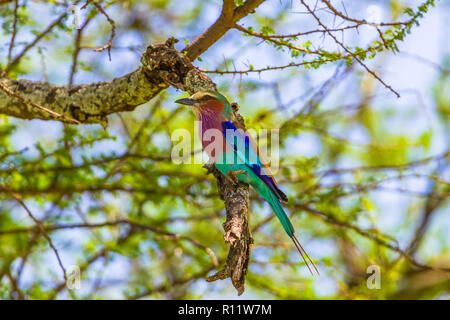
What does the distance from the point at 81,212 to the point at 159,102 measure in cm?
151

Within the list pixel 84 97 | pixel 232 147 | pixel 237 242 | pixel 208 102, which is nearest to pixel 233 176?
pixel 232 147

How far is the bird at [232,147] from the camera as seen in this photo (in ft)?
10.4

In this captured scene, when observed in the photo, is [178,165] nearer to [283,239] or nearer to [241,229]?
[283,239]

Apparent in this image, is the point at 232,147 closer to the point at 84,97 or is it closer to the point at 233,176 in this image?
the point at 233,176

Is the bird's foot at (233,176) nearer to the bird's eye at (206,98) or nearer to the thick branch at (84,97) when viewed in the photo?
the bird's eye at (206,98)

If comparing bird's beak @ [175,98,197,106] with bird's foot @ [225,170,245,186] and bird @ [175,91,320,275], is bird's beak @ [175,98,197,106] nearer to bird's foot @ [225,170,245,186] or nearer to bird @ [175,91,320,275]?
bird @ [175,91,320,275]

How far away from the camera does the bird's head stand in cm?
309

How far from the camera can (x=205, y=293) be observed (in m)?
4.82

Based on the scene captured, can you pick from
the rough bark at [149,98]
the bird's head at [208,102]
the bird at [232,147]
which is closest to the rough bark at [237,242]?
the rough bark at [149,98]

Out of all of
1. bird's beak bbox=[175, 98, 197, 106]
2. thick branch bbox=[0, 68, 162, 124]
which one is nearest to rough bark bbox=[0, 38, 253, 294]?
thick branch bbox=[0, 68, 162, 124]

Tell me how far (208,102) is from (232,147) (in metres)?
0.34

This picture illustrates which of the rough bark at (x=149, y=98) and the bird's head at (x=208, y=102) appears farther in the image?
the bird's head at (x=208, y=102)

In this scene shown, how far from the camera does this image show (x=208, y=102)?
10.4ft
